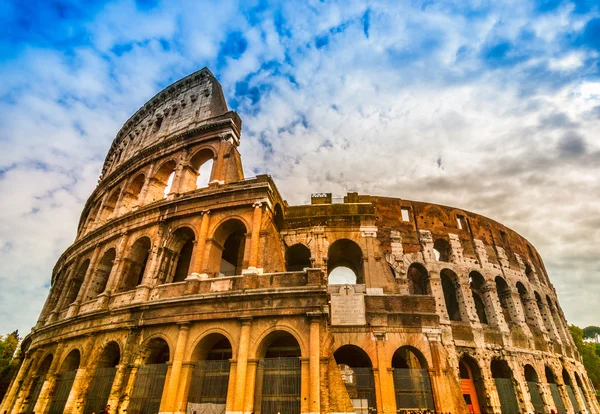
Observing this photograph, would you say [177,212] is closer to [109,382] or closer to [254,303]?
[254,303]

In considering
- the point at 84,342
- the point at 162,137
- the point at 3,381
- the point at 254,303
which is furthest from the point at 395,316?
the point at 3,381

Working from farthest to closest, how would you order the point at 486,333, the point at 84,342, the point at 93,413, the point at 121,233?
the point at 486,333, the point at 121,233, the point at 84,342, the point at 93,413

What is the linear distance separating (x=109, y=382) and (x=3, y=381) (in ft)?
67.2

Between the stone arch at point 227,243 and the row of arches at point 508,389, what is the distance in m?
11.3

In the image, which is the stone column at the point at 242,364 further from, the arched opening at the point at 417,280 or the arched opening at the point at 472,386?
the arched opening at the point at 472,386

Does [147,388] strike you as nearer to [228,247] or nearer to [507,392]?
[228,247]

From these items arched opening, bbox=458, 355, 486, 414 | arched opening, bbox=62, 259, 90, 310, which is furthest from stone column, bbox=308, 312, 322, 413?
arched opening, bbox=62, 259, 90, 310

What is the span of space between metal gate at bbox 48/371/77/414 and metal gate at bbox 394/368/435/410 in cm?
1156

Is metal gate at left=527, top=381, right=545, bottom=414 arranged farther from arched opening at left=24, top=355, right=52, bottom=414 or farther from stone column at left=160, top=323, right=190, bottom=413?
arched opening at left=24, top=355, right=52, bottom=414

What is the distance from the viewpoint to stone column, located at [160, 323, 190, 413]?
31.4ft

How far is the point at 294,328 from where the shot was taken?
9852 mm

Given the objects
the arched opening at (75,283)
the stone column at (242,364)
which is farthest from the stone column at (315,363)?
the arched opening at (75,283)

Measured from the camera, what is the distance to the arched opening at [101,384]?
10836mm

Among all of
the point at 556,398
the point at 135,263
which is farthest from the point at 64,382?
the point at 556,398
